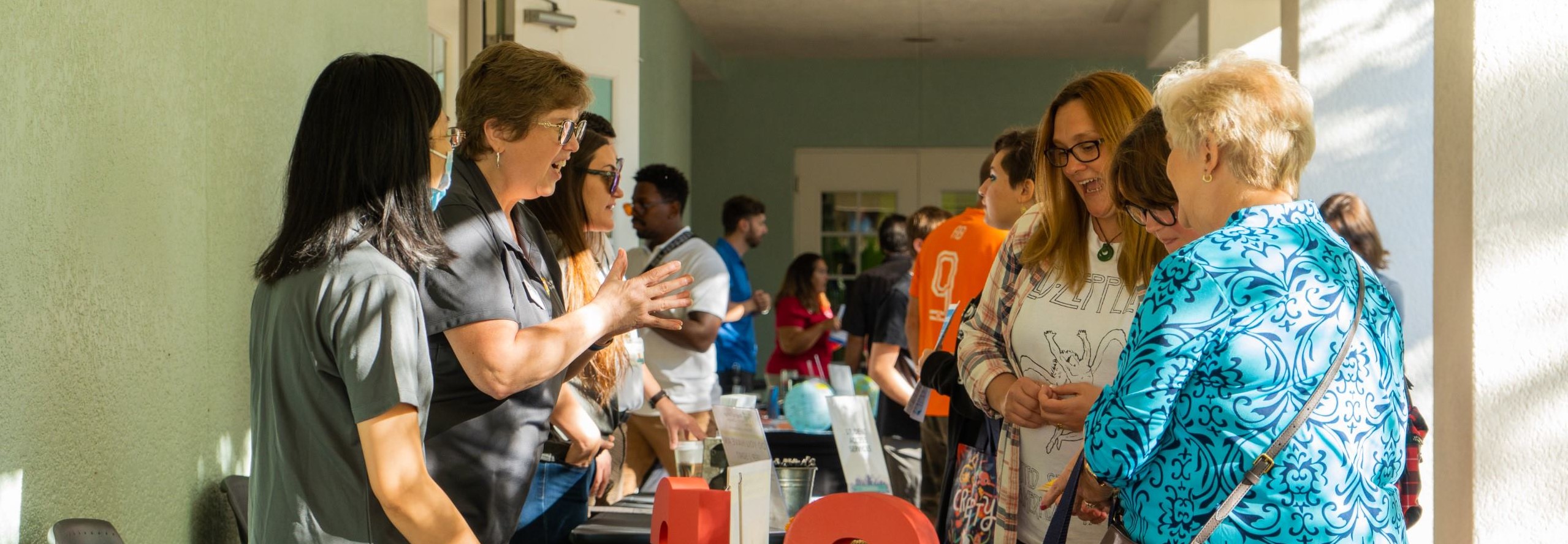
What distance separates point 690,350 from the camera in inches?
166

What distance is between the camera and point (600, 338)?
1.93 m

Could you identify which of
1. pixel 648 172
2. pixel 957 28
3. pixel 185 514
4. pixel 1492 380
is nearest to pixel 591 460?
pixel 185 514

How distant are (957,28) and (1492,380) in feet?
25.2

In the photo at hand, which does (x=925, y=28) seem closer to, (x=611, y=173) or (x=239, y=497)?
(x=611, y=173)

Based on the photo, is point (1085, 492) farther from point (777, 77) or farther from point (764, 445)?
point (777, 77)

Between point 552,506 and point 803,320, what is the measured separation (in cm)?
529

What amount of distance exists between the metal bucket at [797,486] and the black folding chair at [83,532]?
124 centimetres

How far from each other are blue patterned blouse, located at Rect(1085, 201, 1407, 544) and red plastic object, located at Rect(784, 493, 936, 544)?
0.32m

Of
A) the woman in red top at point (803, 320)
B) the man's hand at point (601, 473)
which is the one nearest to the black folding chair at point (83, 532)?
the man's hand at point (601, 473)

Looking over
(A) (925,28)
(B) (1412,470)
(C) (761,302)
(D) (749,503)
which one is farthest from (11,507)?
(A) (925,28)

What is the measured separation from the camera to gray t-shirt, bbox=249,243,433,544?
1400 mm

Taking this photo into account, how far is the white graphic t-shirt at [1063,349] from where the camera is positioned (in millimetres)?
1910

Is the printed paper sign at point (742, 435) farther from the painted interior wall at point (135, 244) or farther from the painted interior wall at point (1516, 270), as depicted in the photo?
the painted interior wall at point (1516, 270)

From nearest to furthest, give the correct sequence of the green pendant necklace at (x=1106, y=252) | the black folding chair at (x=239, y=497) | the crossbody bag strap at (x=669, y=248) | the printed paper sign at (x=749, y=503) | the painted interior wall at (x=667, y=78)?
the printed paper sign at (x=749, y=503), the green pendant necklace at (x=1106, y=252), the black folding chair at (x=239, y=497), the crossbody bag strap at (x=669, y=248), the painted interior wall at (x=667, y=78)
